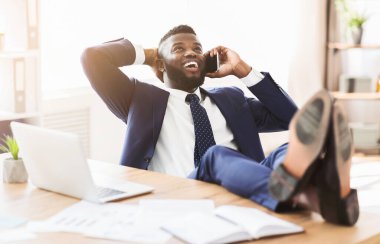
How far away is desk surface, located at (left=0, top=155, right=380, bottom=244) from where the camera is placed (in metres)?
1.74

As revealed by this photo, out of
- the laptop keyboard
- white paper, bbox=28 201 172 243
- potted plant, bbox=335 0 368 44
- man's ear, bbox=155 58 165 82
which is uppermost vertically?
potted plant, bbox=335 0 368 44

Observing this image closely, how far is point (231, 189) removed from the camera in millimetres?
2111

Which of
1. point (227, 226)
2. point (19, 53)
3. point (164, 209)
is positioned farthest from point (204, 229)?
point (19, 53)

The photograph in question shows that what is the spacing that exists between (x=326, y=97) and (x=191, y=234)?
46 centimetres

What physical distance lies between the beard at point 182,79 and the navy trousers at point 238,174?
2.23 ft

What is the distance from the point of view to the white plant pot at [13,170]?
89.1 inches

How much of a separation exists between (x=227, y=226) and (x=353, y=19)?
14.8 ft

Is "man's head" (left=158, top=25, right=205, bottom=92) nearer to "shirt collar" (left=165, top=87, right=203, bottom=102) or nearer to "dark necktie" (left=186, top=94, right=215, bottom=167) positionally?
"shirt collar" (left=165, top=87, right=203, bottom=102)

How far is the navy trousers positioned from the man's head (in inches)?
27.1

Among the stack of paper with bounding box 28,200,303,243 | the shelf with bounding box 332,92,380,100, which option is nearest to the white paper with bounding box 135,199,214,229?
the stack of paper with bounding box 28,200,303,243

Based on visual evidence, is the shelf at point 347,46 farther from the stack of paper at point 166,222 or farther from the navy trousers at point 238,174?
the stack of paper at point 166,222

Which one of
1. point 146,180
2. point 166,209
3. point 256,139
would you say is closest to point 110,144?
point 256,139

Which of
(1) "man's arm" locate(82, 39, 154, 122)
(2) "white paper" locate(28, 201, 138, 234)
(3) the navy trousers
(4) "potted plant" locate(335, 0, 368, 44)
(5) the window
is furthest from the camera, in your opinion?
(4) "potted plant" locate(335, 0, 368, 44)

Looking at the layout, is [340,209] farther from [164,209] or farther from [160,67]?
[160,67]
